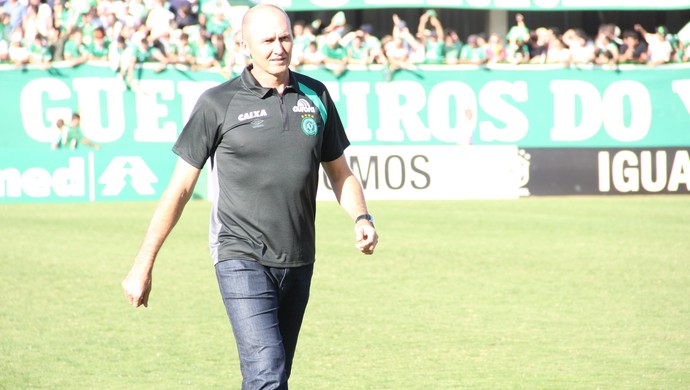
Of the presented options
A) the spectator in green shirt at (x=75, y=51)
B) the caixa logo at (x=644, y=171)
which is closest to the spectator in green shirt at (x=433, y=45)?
the caixa logo at (x=644, y=171)

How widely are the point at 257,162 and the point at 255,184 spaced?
0.10 meters

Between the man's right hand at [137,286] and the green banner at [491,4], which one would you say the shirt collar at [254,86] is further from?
the green banner at [491,4]

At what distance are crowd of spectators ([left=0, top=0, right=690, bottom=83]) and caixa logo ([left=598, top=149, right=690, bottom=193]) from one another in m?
2.30

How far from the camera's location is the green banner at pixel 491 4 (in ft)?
80.1

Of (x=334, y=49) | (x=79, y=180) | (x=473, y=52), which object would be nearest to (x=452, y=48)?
(x=473, y=52)

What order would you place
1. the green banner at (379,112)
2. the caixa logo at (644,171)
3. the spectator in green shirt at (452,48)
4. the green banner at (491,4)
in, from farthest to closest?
the spectator in green shirt at (452,48), the green banner at (491,4), the caixa logo at (644,171), the green banner at (379,112)

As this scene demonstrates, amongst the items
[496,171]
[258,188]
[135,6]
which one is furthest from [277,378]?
[135,6]

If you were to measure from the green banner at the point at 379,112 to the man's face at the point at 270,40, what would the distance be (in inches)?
696

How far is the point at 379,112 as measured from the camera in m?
23.3

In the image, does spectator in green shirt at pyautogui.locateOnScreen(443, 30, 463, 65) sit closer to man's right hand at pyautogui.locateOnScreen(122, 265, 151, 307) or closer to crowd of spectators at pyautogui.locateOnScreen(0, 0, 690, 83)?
A: crowd of spectators at pyautogui.locateOnScreen(0, 0, 690, 83)

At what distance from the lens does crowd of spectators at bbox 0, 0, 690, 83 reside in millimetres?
22344

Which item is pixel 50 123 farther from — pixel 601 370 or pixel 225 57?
pixel 601 370

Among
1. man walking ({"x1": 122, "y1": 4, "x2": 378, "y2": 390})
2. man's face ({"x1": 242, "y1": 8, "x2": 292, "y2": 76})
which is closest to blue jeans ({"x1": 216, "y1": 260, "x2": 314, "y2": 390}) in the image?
man walking ({"x1": 122, "y1": 4, "x2": 378, "y2": 390})

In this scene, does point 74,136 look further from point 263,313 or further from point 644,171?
point 263,313
